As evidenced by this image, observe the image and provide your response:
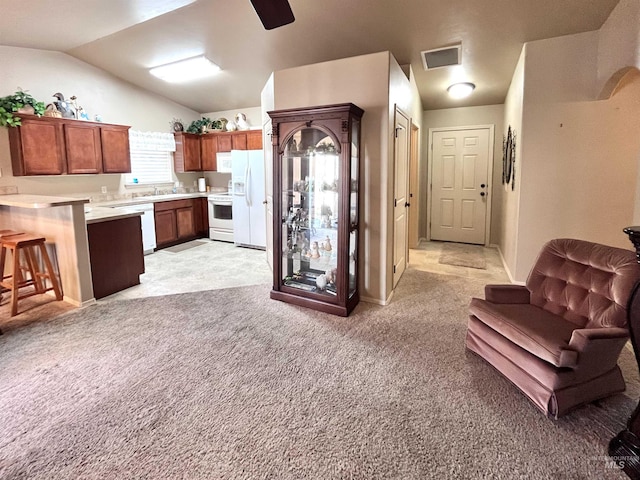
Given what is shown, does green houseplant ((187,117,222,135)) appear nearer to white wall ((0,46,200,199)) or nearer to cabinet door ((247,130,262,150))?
white wall ((0,46,200,199))

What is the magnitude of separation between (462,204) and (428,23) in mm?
3717

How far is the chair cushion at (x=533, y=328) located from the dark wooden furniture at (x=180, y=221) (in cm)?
535

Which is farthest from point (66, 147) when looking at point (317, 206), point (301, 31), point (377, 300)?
point (377, 300)

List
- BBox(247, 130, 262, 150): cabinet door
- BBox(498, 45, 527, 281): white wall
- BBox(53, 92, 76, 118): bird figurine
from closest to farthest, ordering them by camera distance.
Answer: BBox(498, 45, 527, 281): white wall < BBox(53, 92, 76, 118): bird figurine < BBox(247, 130, 262, 150): cabinet door

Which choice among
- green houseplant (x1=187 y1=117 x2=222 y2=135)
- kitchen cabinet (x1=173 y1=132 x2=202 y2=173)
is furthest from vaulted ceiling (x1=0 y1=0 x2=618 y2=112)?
green houseplant (x1=187 y1=117 x2=222 y2=135)

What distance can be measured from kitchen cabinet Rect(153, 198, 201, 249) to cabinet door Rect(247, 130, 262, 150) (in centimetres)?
157

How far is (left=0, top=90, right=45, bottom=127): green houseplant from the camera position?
166 inches

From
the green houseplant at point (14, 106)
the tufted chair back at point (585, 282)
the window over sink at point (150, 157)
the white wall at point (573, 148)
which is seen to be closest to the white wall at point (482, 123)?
the white wall at point (573, 148)

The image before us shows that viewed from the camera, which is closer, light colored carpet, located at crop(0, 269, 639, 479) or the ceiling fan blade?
light colored carpet, located at crop(0, 269, 639, 479)

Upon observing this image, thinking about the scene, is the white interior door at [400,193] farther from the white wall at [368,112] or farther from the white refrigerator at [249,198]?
the white refrigerator at [249,198]

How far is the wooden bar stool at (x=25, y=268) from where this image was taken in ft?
11.0

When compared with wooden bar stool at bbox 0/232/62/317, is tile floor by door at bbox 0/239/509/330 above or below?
below

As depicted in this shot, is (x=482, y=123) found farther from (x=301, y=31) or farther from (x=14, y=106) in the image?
(x=14, y=106)

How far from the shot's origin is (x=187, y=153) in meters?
6.83
